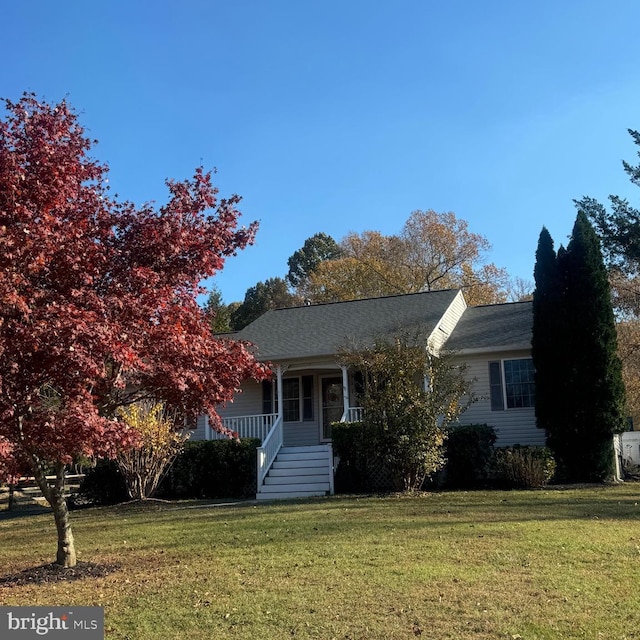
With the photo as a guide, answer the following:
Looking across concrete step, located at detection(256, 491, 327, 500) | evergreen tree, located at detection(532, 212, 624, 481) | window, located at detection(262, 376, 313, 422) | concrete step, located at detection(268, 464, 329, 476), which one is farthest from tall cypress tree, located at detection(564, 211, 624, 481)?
window, located at detection(262, 376, 313, 422)

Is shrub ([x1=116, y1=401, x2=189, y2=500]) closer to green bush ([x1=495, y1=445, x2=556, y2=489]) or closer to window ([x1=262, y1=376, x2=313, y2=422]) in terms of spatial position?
window ([x1=262, y1=376, x2=313, y2=422])

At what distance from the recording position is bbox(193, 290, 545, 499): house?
1642 centimetres

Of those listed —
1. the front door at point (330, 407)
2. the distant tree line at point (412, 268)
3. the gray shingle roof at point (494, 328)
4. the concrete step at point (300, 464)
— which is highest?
the distant tree line at point (412, 268)

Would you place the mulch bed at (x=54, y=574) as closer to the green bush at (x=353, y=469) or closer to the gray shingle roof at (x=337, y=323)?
the green bush at (x=353, y=469)

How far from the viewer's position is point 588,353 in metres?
16.0

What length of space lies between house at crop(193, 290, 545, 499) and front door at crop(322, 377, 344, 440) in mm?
28

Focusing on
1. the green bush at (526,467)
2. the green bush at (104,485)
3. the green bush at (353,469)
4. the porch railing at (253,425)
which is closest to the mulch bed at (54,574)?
the green bush at (353,469)

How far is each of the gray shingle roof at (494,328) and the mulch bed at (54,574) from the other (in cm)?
1167

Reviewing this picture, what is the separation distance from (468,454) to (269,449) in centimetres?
470

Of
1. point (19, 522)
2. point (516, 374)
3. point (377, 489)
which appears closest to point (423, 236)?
point (516, 374)

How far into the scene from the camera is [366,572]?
6828 millimetres

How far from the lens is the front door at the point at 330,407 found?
19.2 meters

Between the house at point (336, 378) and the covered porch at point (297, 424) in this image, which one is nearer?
the covered porch at point (297, 424)

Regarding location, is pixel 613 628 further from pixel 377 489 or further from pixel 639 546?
pixel 377 489
